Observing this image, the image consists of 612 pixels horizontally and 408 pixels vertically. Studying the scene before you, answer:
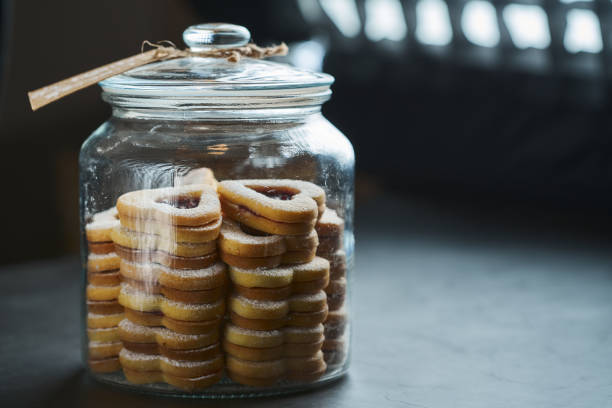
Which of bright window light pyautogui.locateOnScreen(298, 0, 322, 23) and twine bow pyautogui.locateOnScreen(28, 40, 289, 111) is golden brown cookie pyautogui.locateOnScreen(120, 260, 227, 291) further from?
bright window light pyautogui.locateOnScreen(298, 0, 322, 23)

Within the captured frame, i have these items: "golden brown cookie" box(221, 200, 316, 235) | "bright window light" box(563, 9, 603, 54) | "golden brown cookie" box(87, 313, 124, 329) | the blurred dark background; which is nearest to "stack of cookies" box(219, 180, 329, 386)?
"golden brown cookie" box(221, 200, 316, 235)

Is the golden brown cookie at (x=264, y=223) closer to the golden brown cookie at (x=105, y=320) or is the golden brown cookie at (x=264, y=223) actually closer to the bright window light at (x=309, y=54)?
the golden brown cookie at (x=105, y=320)

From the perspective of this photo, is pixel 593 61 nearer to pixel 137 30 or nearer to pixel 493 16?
pixel 493 16

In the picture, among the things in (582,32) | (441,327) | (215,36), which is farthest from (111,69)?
(582,32)

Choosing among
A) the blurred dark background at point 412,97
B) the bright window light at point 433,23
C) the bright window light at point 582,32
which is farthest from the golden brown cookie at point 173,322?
the bright window light at point 433,23

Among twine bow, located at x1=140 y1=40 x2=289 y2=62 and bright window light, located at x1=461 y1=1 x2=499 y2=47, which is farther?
bright window light, located at x1=461 y1=1 x2=499 y2=47

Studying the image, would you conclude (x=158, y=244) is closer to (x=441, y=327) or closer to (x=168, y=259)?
(x=168, y=259)

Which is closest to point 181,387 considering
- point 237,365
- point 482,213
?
point 237,365
